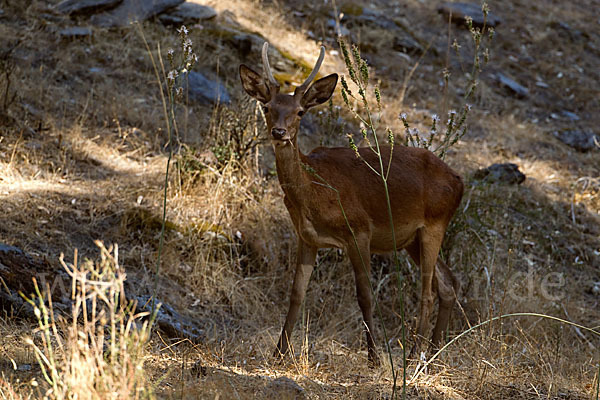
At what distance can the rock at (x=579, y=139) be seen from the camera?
11.1 meters

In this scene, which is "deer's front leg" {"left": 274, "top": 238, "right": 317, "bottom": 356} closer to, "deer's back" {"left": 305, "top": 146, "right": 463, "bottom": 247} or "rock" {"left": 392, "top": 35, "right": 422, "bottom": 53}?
"deer's back" {"left": 305, "top": 146, "right": 463, "bottom": 247}

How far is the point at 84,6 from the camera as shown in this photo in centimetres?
1075

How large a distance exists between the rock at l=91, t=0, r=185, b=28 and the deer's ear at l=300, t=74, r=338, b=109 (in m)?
6.11

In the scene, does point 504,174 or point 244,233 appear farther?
point 504,174

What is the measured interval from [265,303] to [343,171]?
1.74 metres

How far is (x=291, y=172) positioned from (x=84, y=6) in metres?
7.14

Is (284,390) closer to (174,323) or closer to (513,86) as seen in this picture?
(174,323)

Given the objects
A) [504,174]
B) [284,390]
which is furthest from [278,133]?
[504,174]

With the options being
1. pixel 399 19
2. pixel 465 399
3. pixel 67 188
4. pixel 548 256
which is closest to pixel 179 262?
pixel 67 188

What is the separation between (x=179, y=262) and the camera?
21.5 feet

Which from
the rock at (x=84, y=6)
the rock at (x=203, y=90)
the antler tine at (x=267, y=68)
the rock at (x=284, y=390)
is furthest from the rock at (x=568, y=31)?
the rock at (x=284, y=390)

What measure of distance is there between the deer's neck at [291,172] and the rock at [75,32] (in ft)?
20.6

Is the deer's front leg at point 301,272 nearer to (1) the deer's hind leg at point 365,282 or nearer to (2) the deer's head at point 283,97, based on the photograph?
(1) the deer's hind leg at point 365,282

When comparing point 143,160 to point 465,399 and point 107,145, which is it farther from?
point 465,399
